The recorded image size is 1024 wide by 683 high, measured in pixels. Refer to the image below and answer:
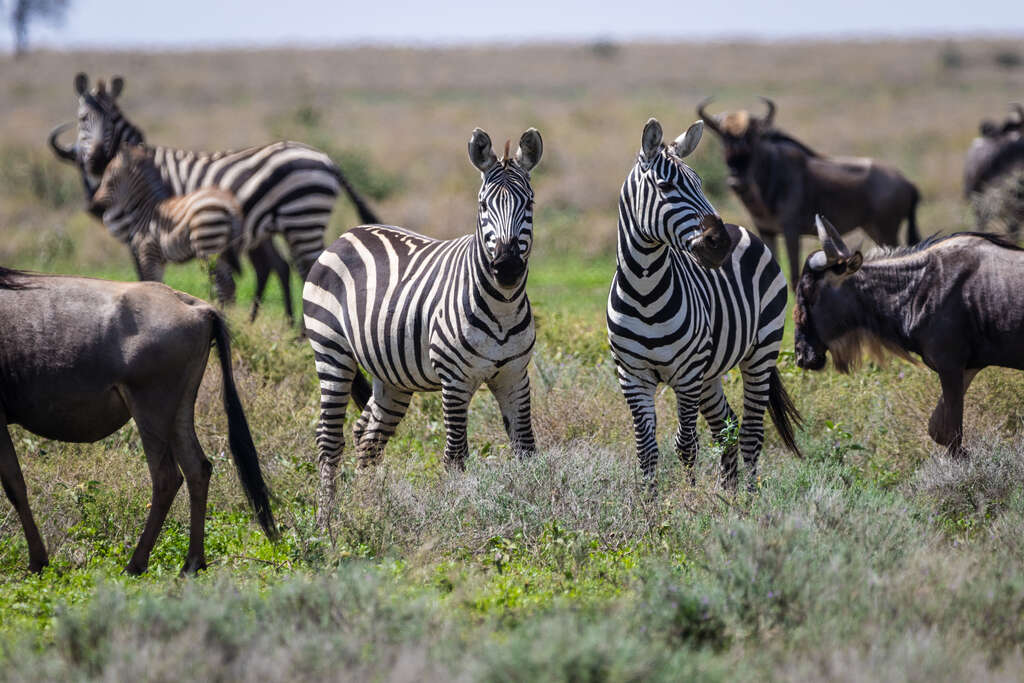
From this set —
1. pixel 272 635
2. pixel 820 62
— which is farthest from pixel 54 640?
pixel 820 62

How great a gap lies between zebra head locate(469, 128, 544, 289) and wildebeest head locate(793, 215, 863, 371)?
2115 mm

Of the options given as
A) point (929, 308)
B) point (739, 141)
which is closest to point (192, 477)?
point (929, 308)

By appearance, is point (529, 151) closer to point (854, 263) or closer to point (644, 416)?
point (644, 416)

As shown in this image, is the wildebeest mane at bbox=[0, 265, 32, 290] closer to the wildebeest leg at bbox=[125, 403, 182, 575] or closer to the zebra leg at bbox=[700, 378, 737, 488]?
the wildebeest leg at bbox=[125, 403, 182, 575]

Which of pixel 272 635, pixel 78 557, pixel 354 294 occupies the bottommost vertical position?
pixel 78 557

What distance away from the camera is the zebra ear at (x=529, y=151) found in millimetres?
6086

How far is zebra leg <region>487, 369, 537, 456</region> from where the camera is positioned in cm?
629

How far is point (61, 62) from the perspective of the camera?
5825cm

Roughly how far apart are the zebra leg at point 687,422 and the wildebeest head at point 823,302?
1.31m

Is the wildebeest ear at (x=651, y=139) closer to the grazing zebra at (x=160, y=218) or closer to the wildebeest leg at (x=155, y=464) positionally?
the wildebeest leg at (x=155, y=464)

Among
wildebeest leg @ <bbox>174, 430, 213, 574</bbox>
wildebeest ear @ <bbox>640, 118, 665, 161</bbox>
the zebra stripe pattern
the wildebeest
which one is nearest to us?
wildebeest leg @ <bbox>174, 430, 213, 574</bbox>

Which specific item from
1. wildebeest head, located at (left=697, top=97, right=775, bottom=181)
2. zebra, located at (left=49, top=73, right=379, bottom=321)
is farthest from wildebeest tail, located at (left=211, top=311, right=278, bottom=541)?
wildebeest head, located at (left=697, top=97, right=775, bottom=181)

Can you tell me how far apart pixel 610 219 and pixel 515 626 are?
46.5 feet

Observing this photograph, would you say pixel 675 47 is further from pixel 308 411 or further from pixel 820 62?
pixel 308 411
